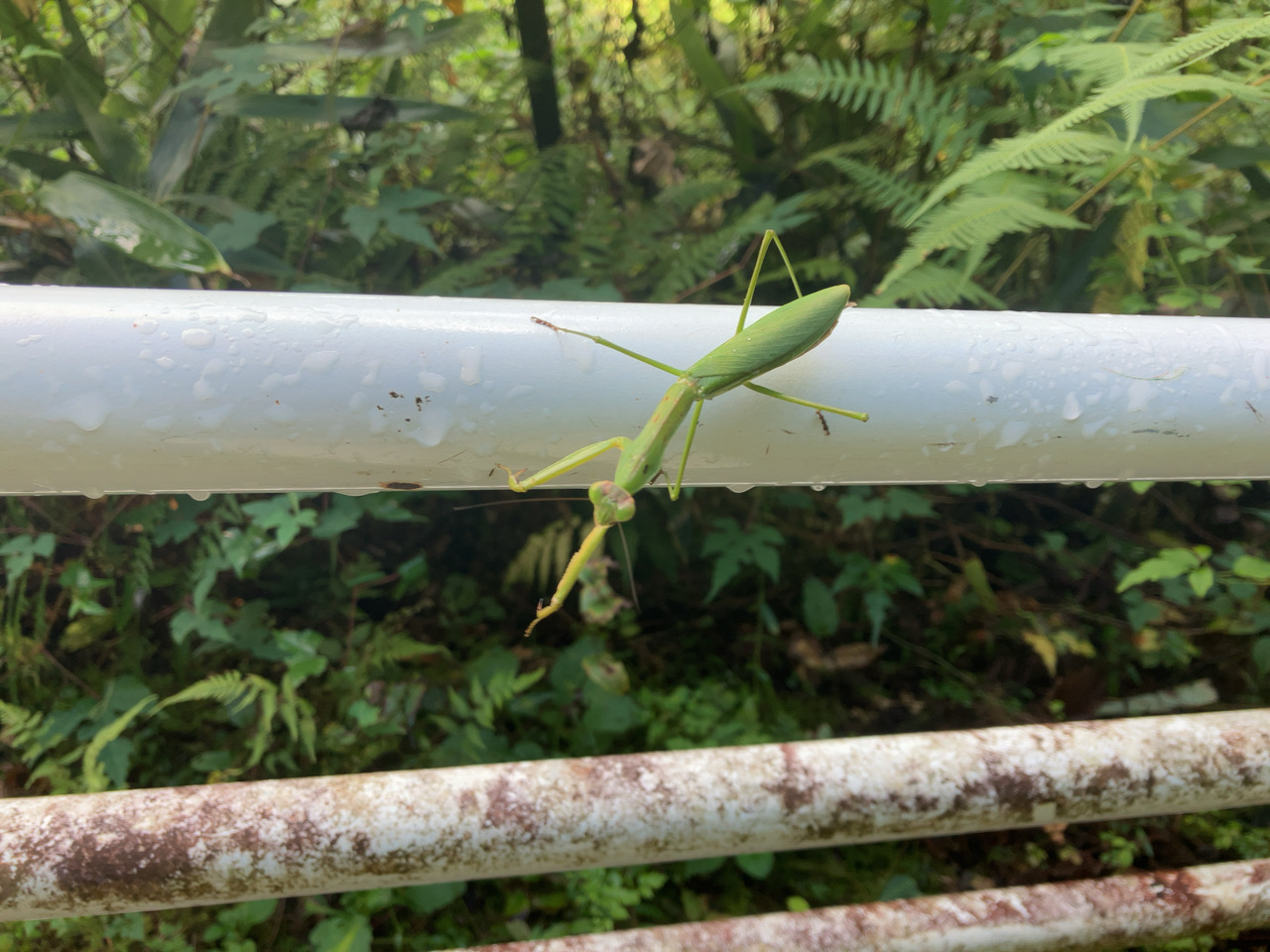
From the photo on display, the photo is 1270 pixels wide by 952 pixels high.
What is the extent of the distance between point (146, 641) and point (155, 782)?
359mm

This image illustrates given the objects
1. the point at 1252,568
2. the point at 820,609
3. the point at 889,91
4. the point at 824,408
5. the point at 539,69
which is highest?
the point at 539,69

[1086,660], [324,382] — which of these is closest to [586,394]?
[324,382]

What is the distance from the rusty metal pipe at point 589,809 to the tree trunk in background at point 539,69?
174 cm

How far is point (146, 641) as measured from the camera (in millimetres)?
1752

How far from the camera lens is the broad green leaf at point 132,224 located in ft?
4.17

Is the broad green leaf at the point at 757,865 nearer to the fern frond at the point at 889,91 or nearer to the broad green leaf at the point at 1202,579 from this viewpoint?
the broad green leaf at the point at 1202,579

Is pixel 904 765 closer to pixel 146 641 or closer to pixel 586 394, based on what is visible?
pixel 586 394

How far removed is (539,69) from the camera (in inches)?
70.6

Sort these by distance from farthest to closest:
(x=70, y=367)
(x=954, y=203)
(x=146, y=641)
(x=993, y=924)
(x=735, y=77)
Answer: (x=735, y=77) → (x=146, y=641) → (x=954, y=203) → (x=993, y=924) → (x=70, y=367)

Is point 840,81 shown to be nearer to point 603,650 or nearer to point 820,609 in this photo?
point 820,609

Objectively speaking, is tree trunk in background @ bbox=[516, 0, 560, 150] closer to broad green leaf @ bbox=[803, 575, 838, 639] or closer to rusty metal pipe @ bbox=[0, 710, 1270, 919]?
broad green leaf @ bbox=[803, 575, 838, 639]

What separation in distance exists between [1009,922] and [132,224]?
1.93m

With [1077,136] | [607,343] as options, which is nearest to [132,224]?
[607,343]

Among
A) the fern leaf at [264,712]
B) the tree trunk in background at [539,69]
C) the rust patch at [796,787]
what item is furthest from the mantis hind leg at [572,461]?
the tree trunk in background at [539,69]
